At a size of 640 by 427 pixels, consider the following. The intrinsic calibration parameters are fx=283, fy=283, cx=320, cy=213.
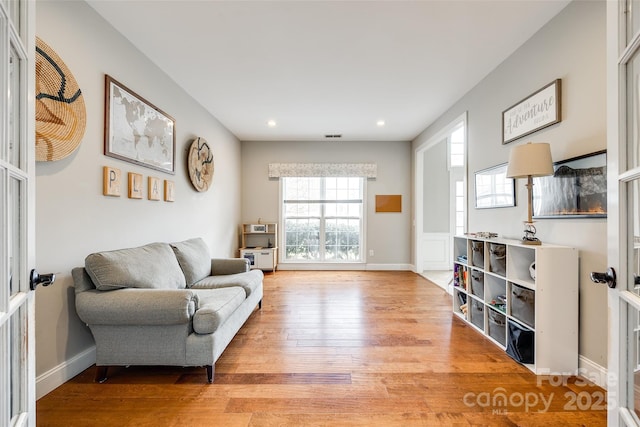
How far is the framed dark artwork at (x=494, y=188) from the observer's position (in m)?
2.71

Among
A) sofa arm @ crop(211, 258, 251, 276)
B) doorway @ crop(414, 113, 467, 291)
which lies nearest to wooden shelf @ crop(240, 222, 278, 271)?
sofa arm @ crop(211, 258, 251, 276)

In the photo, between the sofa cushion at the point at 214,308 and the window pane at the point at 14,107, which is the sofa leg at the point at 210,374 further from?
the window pane at the point at 14,107

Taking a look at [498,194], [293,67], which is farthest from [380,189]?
[293,67]

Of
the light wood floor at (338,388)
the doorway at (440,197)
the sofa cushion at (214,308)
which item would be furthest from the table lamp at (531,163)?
the doorway at (440,197)

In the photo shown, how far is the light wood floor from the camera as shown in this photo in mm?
1593

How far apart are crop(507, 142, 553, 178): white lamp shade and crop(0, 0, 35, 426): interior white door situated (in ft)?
9.14

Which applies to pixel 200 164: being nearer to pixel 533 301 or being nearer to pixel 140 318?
pixel 140 318

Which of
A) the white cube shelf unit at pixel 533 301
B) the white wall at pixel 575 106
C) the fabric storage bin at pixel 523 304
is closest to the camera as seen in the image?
the white wall at pixel 575 106

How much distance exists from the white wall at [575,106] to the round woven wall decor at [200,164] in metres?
3.56

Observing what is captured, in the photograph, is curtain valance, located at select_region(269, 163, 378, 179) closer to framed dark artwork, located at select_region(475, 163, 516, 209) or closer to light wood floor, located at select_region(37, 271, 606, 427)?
framed dark artwork, located at select_region(475, 163, 516, 209)

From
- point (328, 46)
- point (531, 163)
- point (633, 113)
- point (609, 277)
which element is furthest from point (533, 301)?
point (328, 46)

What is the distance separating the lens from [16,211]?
2.92 ft

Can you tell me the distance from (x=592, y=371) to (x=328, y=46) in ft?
10.4

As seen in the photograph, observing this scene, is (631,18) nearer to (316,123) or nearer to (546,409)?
(546,409)
